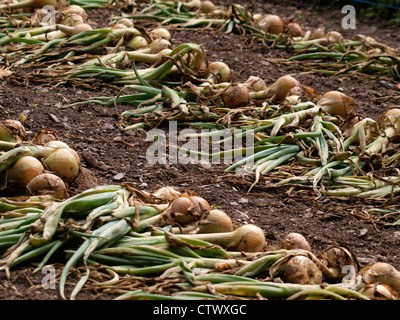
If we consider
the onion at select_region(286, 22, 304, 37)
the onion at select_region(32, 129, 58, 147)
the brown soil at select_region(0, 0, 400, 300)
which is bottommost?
the brown soil at select_region(0, 0, 400, 300)

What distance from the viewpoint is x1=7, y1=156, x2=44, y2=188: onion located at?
268 centimetres

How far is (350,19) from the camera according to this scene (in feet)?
23.1

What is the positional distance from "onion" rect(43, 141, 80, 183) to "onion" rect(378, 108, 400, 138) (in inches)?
75.5

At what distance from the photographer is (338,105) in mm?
3857

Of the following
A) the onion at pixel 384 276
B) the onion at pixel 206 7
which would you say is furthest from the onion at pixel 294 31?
the onion at pixel 384 276

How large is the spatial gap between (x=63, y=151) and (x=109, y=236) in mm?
686

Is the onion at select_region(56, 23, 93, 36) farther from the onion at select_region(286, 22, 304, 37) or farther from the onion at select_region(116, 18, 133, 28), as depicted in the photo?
the onion at select_region(286, 22, 304, 37)

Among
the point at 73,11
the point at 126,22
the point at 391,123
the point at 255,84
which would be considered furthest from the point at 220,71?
the point at 73,11

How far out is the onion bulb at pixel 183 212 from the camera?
8.09 ft

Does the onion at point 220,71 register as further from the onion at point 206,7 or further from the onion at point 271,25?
the onion at point 206,7

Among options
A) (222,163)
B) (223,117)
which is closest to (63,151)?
(222,163)

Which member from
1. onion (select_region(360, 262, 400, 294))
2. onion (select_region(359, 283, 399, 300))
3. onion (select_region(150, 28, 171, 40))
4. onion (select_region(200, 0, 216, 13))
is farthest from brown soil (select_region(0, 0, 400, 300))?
onion (select_region(200, 0, 216, 13))
